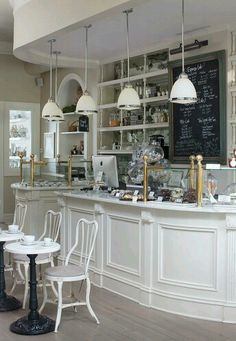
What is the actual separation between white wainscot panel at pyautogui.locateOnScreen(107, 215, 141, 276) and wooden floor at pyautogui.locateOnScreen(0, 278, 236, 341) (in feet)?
1.34

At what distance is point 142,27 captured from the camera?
6.03 metres

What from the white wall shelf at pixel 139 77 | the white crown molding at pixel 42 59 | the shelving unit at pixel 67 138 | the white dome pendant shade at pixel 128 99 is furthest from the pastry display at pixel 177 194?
the shelving unit at pixel 67 138

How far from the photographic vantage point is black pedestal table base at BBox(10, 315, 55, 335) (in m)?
4.01

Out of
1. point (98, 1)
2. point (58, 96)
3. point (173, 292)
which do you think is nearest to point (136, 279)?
point (173, 292)

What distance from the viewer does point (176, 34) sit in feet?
20.9

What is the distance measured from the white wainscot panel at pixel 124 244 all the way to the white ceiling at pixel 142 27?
6.80 feet

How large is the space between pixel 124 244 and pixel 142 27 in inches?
104

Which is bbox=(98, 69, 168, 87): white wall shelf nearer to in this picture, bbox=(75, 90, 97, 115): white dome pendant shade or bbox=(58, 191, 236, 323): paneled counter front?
bbox=(75, 90, 97, 115): white dome pendant shade

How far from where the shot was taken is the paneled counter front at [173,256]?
167 inches

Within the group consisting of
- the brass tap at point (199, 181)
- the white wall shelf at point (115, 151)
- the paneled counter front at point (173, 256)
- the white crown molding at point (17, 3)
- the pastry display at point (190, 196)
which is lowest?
the paneled counter front at point (173, 256)

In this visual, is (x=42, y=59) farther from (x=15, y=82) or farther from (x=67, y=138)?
(x=15, y=82)

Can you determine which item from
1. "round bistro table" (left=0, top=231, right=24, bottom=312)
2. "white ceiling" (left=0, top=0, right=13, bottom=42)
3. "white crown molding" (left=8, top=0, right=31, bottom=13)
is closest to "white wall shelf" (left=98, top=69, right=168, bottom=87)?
"white ceiling" (left=0, top=0, right=13, bottom=42)

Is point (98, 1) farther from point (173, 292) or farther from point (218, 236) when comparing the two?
point (173, 292)

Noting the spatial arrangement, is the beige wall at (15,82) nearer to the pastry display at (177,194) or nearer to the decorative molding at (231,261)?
the pastry display at (177,194)
